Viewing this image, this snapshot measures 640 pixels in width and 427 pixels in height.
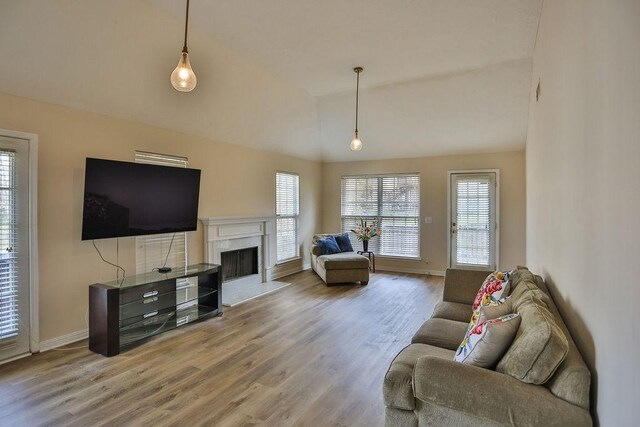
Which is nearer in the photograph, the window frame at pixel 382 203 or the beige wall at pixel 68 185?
the beige wall at pixel 68 185

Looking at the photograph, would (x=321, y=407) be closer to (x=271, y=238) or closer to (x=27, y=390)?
(x=27, y=390)

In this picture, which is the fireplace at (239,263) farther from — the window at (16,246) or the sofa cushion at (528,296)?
the sofa cushion at (528,296)

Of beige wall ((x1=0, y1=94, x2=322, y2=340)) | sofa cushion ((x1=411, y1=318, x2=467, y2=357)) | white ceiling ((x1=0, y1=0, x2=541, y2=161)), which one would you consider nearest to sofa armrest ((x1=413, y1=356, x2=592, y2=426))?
sofa cushion ((x1=411, y1=318, x2=467, y2=357))

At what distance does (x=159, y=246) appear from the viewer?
4.57 m

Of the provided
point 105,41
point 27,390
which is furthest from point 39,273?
point 105,41

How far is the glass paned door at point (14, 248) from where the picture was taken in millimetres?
3188

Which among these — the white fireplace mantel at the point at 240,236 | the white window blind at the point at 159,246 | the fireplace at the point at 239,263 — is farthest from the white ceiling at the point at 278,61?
the fireplace at the point at 239,263

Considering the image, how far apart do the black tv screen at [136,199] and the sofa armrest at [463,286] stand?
3.23 meters

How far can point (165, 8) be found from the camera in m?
3.23

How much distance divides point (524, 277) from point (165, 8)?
3.84 metres

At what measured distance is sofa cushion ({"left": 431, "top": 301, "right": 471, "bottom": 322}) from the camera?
3.10 meters

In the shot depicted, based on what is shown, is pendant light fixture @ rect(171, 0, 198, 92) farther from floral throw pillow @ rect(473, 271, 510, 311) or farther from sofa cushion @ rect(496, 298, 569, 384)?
floral throw pillow @ rect(473, 271, 510, 311)

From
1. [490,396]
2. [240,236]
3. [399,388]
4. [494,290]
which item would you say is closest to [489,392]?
[490,396]

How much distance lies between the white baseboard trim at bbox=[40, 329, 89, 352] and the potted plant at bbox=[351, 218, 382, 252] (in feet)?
16.5
